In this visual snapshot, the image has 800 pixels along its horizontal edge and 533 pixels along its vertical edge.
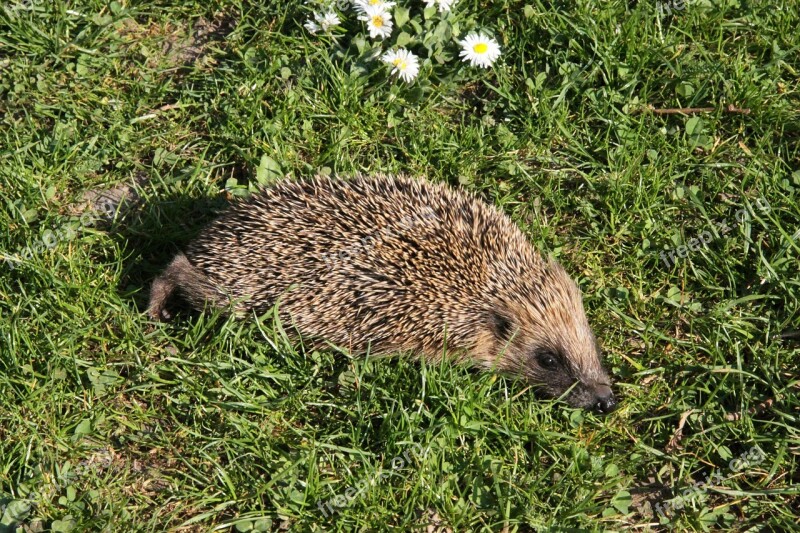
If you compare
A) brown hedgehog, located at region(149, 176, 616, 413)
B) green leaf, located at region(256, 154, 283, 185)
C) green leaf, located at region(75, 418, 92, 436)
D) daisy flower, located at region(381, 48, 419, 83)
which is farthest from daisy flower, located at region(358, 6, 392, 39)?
green leaf, located at region(75, 418, 92, 436)

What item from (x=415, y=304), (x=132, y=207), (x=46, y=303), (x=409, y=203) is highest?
(x=409, y=203)

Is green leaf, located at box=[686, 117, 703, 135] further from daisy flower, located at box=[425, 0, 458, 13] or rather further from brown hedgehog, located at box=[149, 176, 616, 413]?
daisy flower, located at box=[425, 0, 458, 13]

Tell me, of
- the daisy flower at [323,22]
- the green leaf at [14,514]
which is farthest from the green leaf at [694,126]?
the green leaf at [14,514]

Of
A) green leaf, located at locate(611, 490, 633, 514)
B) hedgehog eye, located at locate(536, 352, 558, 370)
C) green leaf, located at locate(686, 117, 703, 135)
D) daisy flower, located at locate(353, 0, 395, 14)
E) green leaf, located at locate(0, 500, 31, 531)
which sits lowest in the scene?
green leaf, located at locate(0, 500, 31, 531)

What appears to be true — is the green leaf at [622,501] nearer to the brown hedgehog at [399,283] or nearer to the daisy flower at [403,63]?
the brown hedgehog at [399,283]

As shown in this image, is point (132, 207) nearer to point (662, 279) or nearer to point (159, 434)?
point (159, 434)

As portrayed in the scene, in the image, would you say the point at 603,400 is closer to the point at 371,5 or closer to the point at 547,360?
the point at 547,360

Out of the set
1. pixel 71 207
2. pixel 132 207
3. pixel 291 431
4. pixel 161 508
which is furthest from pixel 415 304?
pixel 71 207
